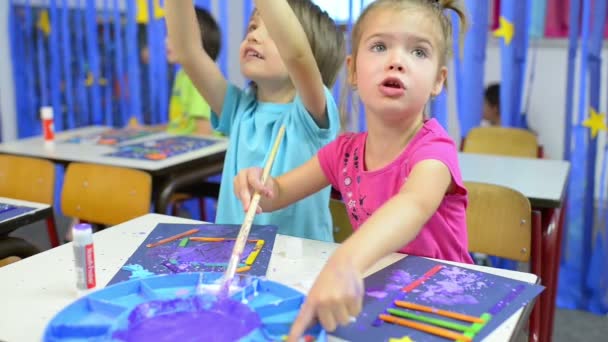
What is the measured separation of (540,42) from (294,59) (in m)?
2.34

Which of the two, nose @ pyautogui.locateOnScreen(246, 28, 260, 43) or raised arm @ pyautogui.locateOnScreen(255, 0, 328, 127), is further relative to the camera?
nose @ pyautogui.locateOnScreen(246, 28, 260, 43)

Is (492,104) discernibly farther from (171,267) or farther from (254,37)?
(171,267)

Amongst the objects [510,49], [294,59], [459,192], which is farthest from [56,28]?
[459,192]

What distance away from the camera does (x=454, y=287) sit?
942 millimetres

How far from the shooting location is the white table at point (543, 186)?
174cm

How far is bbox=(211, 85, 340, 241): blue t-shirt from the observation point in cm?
147

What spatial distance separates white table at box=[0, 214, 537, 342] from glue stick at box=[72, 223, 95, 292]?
0.02m

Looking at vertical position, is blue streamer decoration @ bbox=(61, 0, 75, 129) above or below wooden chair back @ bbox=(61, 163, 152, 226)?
above

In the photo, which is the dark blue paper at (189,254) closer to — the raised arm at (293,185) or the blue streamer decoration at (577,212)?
the raised arm at (293,185)

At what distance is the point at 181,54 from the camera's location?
1504mm

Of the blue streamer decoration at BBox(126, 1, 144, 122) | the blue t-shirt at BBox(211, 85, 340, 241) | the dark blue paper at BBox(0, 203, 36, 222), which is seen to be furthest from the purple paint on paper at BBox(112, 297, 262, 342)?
the blue streamer decoration at BBox(126, 1, 144, 122)

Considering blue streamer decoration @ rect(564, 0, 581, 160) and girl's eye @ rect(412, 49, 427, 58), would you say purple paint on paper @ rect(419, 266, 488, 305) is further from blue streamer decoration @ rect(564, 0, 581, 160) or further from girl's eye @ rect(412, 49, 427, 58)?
blue streamer decoration @ rect(564, 0, 581, 160)

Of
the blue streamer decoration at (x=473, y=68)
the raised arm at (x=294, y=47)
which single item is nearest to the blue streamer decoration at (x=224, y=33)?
the blue streamer decoration at (x=473, y=68)

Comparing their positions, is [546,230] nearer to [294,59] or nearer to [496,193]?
[496,193]
